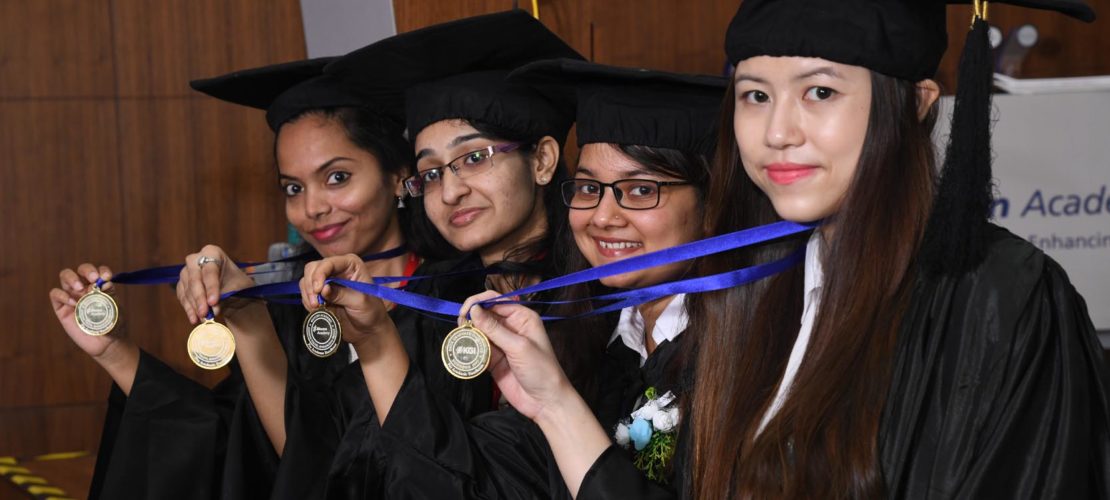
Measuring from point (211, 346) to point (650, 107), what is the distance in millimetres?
1034

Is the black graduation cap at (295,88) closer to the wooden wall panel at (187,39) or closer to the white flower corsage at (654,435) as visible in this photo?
the white flower corsage at (654,435)

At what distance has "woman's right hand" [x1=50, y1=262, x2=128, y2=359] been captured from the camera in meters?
2.70

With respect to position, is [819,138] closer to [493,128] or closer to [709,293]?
[709,293]

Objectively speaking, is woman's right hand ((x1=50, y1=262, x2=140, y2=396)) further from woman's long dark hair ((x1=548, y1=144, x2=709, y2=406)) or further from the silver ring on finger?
woman's long dark hair ((x1=548, y1=144, x2=709, y2=406))

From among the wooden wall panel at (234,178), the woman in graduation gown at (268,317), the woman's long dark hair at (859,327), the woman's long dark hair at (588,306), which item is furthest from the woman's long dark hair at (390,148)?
the wooden wall panel at (234,178)

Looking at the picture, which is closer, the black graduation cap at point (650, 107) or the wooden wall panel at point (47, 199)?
the black graduation cap at point (650, 107)

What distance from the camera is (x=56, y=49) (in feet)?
15.4

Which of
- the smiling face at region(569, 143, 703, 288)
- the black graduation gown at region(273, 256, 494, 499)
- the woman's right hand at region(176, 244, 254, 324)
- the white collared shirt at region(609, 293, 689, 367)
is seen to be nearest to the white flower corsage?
the white collared shirt at region(609, 293, 689, 367)

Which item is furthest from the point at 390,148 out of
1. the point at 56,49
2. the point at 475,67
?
the point at 56,49

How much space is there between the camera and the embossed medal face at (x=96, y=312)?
264cm

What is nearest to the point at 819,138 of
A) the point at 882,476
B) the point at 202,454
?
the point at 882,476

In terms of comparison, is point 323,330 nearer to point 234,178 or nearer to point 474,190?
point 474,190

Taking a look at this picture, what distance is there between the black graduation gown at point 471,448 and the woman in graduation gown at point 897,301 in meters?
0.56

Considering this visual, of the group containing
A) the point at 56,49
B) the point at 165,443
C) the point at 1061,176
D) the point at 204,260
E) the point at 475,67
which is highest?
the point at 56,49
